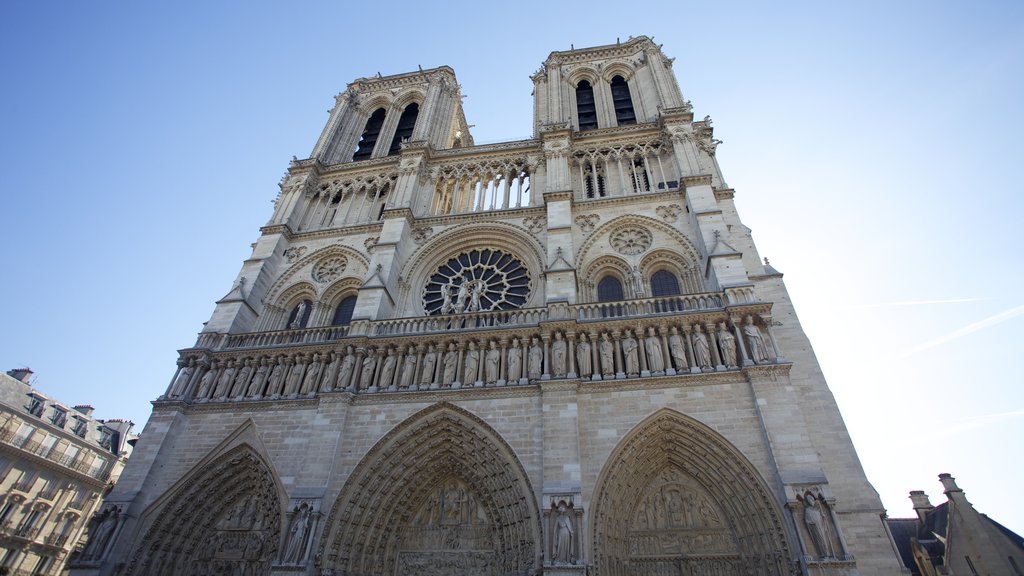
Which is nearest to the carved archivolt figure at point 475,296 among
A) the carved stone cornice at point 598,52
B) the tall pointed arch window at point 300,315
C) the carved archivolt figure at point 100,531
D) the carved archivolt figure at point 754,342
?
the tall pointed arch window at point 300,315

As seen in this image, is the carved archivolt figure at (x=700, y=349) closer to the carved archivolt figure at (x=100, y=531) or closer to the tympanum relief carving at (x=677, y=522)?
the tympanum relief carving at (x=677, y=522)

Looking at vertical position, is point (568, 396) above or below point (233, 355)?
below

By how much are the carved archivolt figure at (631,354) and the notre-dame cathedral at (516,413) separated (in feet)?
0.13

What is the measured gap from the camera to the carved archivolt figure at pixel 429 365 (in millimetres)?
10922

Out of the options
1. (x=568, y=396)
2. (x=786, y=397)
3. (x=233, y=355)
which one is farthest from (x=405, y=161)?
(x=786, y=397)

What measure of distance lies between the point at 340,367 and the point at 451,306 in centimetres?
309

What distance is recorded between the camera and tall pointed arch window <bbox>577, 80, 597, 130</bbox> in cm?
1842

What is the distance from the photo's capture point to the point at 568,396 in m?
→ 9.75

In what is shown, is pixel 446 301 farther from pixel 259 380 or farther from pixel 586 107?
pixel 586 107

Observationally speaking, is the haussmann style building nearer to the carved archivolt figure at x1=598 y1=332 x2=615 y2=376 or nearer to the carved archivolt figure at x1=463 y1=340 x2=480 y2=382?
the carved archivolt figure at x1=463 y1=340 x2=480 y2=382

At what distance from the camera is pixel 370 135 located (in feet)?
67.9

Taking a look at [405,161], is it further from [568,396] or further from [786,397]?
[786,397]

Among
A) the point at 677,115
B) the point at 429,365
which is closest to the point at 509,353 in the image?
the point at 429,365

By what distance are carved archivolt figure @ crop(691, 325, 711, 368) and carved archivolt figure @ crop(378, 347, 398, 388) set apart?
20.8ft
